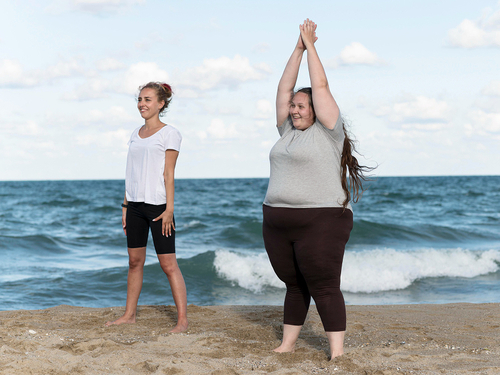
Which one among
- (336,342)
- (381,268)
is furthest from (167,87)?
(381,268)

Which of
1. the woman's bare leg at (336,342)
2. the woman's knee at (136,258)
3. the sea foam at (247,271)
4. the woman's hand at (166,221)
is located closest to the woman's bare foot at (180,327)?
the woman's knee at (136,258)

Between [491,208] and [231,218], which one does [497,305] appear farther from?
[491,208]

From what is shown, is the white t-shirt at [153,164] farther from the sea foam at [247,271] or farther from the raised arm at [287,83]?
the sea foam at [247,271]

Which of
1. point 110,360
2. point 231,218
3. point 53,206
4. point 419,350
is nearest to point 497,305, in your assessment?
point 419,350

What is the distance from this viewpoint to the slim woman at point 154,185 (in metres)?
3.86

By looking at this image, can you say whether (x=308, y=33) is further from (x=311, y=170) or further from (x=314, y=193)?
(x=314, y=193)

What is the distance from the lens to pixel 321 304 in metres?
2.99

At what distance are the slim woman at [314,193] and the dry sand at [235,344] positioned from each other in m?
0.43

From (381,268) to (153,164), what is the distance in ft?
19.3

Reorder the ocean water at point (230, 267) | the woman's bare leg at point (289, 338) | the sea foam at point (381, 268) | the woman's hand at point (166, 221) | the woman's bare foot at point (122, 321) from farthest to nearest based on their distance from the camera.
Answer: the sea foam at point (381, 268) → the ocean water at point (230, 267) → the woman's bare foot at point (122, 321) → the woman's hand at point (166, 221) → the woman's bare leg at point (289, 338)

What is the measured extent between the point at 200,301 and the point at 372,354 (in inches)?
162

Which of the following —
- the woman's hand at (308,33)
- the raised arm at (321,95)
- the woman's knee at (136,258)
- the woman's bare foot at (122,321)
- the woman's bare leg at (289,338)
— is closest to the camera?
the raised arm at (321,95)

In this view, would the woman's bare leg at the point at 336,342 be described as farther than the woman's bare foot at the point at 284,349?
No

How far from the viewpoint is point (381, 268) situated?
8.59m
